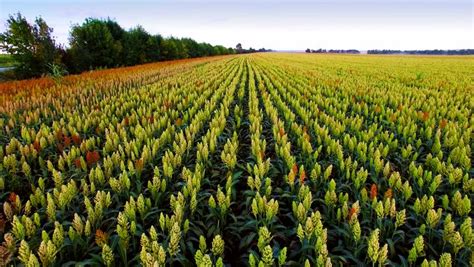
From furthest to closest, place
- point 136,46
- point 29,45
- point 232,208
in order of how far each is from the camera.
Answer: point 136,46, point 29,45, point 232,208

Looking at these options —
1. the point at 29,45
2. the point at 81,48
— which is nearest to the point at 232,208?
the point at 29,45

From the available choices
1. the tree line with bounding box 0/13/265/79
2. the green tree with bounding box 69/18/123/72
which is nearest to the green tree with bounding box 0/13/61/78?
the tree line with bounding box 0/13/265/79

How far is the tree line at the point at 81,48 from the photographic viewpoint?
18766 mm

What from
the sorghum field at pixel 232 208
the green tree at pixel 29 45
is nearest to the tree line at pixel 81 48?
the green tree at pixel 29 45

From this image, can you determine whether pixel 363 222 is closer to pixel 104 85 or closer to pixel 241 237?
pixel 241 237

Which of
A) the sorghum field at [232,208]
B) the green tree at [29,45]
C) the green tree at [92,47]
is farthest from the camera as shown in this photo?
the green tree at [92,47]

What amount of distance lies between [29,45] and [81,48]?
6.65 metres

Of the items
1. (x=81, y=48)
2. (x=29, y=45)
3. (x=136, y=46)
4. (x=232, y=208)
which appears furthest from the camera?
(x=136, y=46)

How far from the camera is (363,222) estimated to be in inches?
134

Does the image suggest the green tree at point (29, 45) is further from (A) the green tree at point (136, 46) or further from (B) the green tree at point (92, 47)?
(A) the green tree at point (136, 46)

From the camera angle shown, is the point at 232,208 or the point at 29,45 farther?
the point at 29,45

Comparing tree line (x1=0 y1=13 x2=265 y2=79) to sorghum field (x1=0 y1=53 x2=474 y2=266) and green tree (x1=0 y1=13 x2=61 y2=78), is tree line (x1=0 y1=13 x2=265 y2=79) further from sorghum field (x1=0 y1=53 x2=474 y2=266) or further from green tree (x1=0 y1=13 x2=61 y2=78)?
sorghum field (x1=0 y1=53 x2=474 y2=266)

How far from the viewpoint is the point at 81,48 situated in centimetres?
2559

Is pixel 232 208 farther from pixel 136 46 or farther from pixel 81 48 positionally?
pixel 136 46
